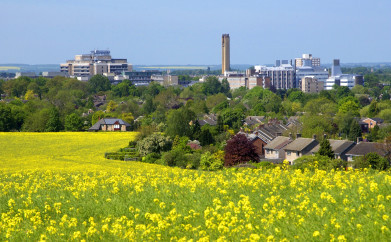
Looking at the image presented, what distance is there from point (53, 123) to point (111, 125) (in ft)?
28.1

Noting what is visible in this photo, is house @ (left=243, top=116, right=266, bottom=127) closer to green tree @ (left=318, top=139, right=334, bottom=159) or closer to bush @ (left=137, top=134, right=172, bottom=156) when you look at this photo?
bush @ (left=137, top=134, right=172, bottom=156)

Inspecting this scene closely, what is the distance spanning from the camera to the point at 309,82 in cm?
19800

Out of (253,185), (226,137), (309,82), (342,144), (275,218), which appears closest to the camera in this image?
(275,218)

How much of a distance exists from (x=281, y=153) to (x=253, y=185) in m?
38.2

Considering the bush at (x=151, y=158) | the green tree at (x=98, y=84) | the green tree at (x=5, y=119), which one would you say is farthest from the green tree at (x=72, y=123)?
the green tree at (x=98, y=84)

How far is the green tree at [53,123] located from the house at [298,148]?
3327 cm

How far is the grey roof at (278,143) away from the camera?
55509mm

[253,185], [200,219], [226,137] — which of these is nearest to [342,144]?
[226,137]

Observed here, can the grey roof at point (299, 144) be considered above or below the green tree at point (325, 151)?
below

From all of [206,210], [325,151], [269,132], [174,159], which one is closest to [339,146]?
[325,151]

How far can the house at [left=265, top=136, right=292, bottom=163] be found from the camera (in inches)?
2148

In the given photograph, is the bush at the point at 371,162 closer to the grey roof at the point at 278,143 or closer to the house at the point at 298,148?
the house at the point at 298,148

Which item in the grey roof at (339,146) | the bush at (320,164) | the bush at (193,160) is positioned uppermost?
the bush at (320,164)

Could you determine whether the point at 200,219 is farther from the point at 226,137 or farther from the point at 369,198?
the point at 226,137
